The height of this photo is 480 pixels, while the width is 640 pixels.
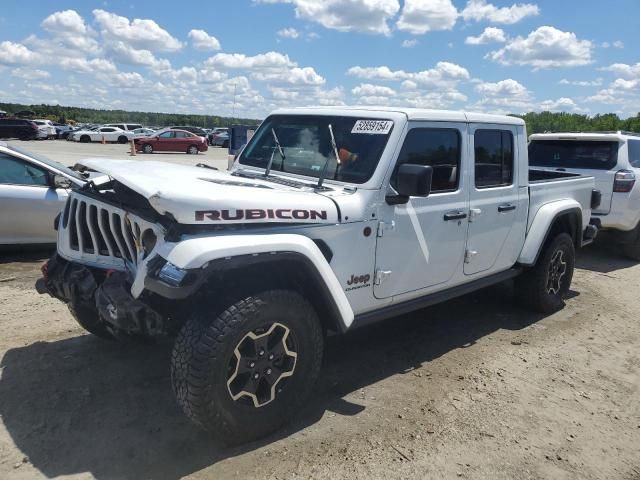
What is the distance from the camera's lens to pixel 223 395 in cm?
289

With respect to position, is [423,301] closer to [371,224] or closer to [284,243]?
[371,224]

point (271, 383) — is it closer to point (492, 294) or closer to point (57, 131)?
point (492, 294)

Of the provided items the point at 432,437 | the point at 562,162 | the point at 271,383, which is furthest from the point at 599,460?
the point at 562,162

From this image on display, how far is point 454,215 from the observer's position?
415 cm

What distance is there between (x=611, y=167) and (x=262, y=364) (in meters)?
6.94

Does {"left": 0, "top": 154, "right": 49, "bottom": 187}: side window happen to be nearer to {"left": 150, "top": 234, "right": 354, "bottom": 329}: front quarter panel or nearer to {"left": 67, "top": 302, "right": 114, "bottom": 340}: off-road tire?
{"left": 67, "top": 302, "right": 114, "bottom": 340}: off-road tire

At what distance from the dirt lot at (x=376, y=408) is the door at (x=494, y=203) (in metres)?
→ 0.79

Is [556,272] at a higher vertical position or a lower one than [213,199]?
lower

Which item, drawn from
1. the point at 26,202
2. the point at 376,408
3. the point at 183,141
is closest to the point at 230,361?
the point at 376,408

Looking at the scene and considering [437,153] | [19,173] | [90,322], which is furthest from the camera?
[19,173]

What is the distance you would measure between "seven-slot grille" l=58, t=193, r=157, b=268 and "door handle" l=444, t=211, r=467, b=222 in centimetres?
216

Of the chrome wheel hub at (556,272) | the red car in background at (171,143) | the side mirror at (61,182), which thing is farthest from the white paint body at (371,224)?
the red car in background at (171,143)

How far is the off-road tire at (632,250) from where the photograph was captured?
27.5 ft

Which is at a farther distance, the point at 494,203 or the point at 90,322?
the point at 494,203
